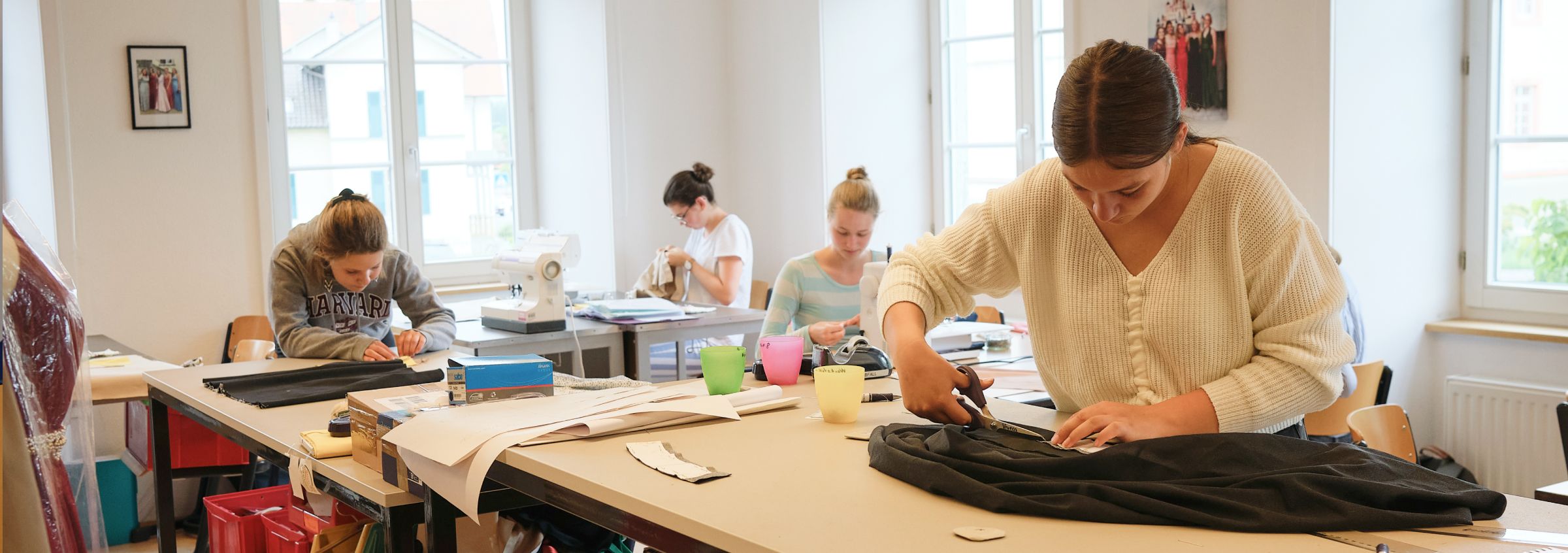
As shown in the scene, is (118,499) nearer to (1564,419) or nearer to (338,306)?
(338,306)

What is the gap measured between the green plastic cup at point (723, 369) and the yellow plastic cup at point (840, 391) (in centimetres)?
24

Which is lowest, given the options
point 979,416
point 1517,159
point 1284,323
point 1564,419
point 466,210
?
point 1564,419

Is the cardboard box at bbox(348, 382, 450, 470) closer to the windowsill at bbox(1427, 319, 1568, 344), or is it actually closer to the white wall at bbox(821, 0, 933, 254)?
the windowsill at bbox(1427, 319, 1568, 344)

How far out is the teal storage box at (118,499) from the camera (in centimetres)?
407

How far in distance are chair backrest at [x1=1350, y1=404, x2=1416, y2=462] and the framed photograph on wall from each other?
15.1ft

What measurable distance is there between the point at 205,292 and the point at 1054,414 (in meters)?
4.42

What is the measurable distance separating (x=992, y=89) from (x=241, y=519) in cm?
391

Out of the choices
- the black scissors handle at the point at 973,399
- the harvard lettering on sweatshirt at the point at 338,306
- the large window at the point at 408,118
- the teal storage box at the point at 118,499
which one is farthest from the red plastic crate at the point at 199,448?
the large window at the point at 408,118

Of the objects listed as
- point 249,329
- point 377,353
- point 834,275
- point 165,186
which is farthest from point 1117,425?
point 165,186

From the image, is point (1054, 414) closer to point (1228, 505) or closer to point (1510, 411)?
point (1228, 505)

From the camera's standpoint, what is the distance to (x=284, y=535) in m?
2.36

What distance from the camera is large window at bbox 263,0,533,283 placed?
5.65 m

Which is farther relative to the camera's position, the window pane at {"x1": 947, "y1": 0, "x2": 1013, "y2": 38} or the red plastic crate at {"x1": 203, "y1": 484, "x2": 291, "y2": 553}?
the window pane at {"x1": 947, "y1": 0, "x2": 1013, "y2": 38}

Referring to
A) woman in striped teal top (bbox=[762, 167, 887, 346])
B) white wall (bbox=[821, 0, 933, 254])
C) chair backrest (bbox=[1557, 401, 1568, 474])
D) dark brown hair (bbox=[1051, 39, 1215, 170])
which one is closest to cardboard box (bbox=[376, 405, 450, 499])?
dark brown hair (bbox=[1051, 39, 1215, 170])
